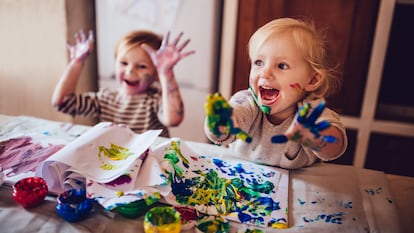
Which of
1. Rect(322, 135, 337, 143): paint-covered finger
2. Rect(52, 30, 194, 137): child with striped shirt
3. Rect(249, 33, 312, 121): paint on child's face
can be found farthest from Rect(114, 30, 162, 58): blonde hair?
Rect(322, 135, 337, 143): paint-covered finger

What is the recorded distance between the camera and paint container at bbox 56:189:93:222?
0.65 meters

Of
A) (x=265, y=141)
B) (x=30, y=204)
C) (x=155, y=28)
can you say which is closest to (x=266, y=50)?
(x=265, y=141)

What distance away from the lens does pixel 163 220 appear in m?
0.63

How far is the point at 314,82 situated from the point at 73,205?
536mm

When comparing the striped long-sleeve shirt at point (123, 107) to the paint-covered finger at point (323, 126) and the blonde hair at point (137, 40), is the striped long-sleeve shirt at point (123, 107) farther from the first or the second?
the paint-covered finger at point (323, 126)

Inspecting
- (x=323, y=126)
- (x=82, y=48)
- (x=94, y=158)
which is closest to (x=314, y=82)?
(x=323, y=126)

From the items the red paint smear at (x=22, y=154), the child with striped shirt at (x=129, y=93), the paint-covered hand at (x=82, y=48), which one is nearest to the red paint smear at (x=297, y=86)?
the child with striped shirt at (x=129, y=93)

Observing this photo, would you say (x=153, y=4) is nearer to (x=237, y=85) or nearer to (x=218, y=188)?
(x=237, y=85)

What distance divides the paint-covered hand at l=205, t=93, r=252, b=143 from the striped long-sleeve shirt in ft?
2.01

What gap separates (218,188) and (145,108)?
557 mm

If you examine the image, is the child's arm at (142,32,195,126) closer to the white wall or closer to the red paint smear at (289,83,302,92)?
the red paint smear at (289,83,302,92)

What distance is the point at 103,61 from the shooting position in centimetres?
183

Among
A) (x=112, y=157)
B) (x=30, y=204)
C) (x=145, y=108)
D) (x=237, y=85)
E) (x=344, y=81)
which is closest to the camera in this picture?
(x=30, y=204)

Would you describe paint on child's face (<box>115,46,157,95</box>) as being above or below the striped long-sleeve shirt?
above
